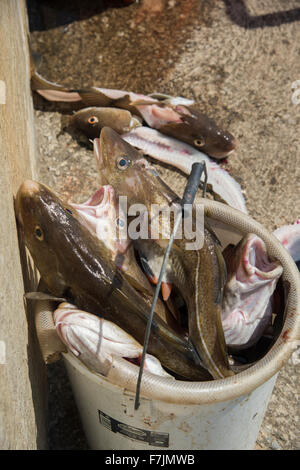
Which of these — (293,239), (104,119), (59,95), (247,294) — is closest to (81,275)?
(247,294)

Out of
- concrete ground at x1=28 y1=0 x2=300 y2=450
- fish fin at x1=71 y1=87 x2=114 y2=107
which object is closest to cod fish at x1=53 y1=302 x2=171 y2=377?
concrete ground at x1=28 y1=0 x2=300 y2=450

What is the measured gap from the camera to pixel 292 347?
1942 mm

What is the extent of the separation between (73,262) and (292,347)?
0.92m

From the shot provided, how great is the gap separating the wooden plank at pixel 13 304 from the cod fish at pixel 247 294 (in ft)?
2.85

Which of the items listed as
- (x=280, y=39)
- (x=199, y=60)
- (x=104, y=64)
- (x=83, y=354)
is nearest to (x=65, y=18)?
(x=104, y=64)

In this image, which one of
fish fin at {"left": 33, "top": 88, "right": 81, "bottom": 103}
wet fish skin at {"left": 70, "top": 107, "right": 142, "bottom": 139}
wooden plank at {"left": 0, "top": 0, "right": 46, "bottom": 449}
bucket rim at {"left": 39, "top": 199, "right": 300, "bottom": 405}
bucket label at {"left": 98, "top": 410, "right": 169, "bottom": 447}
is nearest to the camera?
wooden plank at {"left": 0, "top": 0, "right": 46, "bottom": 449}

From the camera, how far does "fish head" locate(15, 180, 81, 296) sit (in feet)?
6.87

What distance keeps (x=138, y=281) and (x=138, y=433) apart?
63cm

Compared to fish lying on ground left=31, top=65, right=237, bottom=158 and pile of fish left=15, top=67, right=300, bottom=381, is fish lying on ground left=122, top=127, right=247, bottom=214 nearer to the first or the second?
fish lying on ground left=31, top=65, right=237, bottom=158

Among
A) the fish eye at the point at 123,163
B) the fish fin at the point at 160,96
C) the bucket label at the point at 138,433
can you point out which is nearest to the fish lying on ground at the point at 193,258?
the fish eye at the point at 123,163

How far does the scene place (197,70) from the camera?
4305mm

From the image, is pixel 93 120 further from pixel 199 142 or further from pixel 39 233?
pixel 39 233

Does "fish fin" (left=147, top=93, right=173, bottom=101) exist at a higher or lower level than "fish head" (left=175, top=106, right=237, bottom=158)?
higher

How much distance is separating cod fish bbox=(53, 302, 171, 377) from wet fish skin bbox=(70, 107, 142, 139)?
77.3 inches
